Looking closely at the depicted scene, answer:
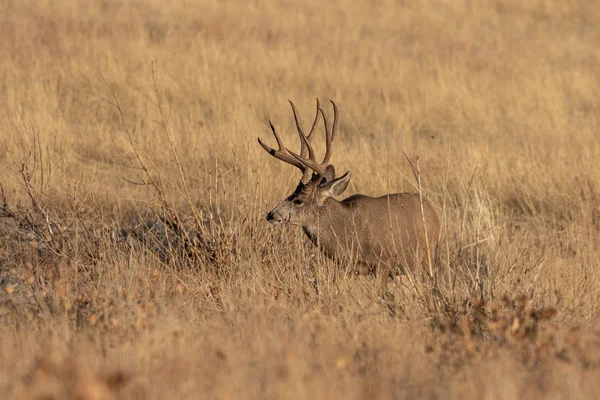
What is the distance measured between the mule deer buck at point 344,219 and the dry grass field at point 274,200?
234 mm

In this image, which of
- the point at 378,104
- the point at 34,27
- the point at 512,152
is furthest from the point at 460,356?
the point at 34,27

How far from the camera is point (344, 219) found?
26.9 ft

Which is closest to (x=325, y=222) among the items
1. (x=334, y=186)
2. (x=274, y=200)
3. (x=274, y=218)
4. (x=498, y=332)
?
(x=334, y=186)

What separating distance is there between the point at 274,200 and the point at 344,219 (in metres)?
1.47

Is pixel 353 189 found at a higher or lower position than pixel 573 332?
lower

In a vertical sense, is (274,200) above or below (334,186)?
below

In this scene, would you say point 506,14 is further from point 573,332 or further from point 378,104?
point 573,332

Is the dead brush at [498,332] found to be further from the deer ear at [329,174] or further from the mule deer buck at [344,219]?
the deer ear at [329,174]

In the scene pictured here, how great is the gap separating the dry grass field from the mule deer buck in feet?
0.77

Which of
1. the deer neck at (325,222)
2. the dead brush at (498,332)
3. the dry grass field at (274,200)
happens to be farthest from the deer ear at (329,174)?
the dead brush at (498,332)

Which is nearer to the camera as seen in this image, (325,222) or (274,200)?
(325,222)

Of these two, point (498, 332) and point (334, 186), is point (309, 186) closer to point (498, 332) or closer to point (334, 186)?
point (334, 186)

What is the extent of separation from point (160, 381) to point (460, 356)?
1.75m

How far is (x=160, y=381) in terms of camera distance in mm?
4422
